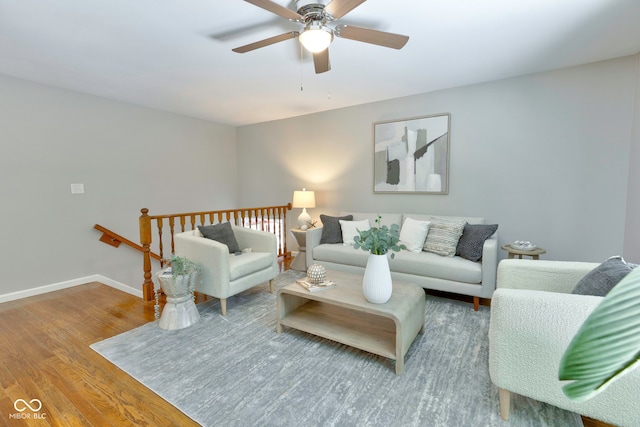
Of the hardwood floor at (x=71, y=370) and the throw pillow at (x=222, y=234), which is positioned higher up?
the throw pillow at (x=222, y=234)

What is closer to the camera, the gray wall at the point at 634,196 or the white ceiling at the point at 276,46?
the white ceiling at the point at 276,46

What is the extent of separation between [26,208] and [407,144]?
4.54 meters

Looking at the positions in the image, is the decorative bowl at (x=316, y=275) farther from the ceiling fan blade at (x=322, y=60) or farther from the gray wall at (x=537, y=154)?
the gray wall at (x=537, y=154)

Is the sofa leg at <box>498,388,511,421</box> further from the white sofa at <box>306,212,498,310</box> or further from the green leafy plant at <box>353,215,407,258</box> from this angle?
the white sofa at <box>306,212,498,310</box>

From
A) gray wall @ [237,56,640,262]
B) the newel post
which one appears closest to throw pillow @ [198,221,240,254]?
the newel post

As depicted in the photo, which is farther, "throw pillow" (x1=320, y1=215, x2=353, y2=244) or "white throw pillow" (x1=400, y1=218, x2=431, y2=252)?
"throw pillow" (x1=320, y1=215, x2=353, y2=244)

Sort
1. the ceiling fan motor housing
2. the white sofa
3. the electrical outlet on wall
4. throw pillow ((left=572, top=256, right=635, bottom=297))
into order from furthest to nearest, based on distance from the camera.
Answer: the electrical outlet on wall
the white sofa
the ceiling fan motor housing
throw pillow ((left=572, top=256, right=635, bottom=297))

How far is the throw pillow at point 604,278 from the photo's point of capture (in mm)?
1338

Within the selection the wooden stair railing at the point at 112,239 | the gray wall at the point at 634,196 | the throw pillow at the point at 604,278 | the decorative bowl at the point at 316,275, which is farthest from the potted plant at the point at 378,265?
the wooden stair railing at the point at 112,239

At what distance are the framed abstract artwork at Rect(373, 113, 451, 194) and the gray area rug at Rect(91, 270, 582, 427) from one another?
5.95 feet

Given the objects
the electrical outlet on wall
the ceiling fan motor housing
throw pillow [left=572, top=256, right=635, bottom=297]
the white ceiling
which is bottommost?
throw pillow [left=572, top=256, right=635, bottom=297]

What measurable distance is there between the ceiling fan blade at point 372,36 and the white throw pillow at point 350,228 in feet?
7.18

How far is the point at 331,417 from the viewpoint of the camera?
4.97 feet

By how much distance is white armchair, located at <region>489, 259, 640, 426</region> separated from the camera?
121 centimetres
